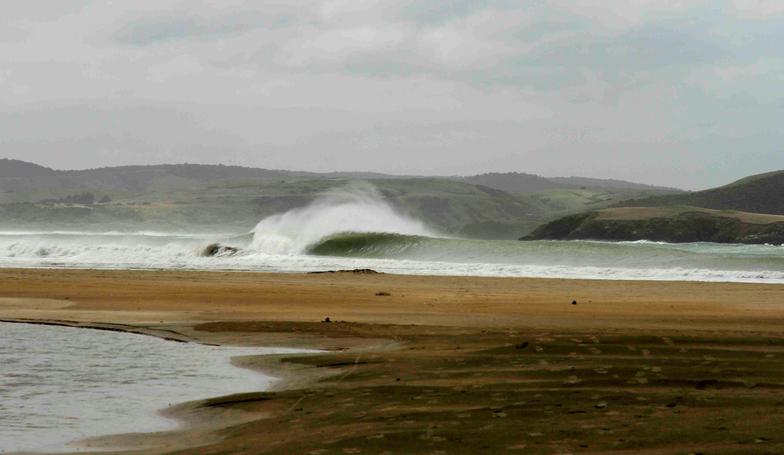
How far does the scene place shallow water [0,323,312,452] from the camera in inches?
316

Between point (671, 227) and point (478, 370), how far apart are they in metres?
66.8

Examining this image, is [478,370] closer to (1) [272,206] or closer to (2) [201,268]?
(2) [201,268]

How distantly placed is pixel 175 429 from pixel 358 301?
42.9 ft

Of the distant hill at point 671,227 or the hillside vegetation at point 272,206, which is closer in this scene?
the distant hill at point 671,227

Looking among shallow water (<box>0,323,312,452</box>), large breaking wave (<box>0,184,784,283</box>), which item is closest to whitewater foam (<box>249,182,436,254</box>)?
large breaking wave (<box>0,184,784,283</box>)

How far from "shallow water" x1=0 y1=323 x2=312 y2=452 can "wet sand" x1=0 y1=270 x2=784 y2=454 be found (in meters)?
0.40

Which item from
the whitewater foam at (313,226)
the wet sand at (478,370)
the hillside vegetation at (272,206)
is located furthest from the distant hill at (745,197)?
the wet sand at (478,370)

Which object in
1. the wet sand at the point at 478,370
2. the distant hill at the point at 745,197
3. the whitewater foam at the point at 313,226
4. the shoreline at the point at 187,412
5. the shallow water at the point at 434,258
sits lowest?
the shoreline at the point at 187,412

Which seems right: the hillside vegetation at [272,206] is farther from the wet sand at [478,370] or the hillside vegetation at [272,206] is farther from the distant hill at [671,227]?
the wet sand at [478,370]

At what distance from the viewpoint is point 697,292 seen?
2361 cm

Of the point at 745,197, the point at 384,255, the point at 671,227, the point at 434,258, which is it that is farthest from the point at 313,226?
the point at 745,197

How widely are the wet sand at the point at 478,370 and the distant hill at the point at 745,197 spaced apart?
274ft

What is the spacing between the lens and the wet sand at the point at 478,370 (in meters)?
6.73

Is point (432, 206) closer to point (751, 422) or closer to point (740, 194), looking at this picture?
point (740, 194)
